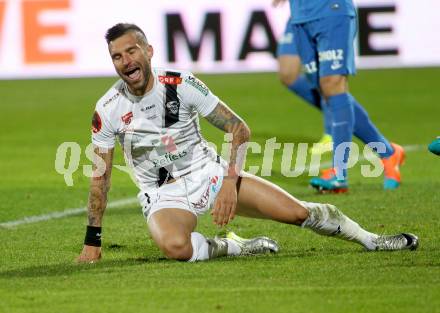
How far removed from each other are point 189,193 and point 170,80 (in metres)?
0.65

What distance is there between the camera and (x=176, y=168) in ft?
23.5

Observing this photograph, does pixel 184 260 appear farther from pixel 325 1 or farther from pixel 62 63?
pixel 62 63

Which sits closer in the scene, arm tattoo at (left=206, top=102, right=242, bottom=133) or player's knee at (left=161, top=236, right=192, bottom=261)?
player's knee at (left=161, top=236, right=192, bottom=261)

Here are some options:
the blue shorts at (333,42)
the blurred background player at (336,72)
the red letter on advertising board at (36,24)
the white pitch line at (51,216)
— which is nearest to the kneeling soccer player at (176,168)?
the white pitch line at (51,216)

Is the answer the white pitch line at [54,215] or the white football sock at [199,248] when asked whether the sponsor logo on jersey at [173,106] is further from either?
the white pitch line at [54,215]

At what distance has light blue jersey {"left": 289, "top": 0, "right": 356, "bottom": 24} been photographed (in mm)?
9852

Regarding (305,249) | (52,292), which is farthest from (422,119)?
(52,292)

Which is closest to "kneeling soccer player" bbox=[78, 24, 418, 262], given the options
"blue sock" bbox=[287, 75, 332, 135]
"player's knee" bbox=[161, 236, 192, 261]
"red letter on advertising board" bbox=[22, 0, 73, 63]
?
"player's knee" bbox=[161, 236, 192, 261]

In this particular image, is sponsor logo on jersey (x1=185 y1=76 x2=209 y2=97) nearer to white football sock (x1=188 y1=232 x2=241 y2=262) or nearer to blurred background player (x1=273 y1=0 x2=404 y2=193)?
white football sock (x1=188 y1=232 x2=241 y2=262)

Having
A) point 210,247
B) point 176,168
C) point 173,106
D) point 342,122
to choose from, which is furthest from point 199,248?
point 342,122

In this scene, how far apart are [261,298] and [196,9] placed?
13.7 metres

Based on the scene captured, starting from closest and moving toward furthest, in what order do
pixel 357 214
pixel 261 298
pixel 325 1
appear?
pixel 261 298, pixel 357 214, pixel 325 1

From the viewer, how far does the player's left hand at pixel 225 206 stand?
6.59 meters

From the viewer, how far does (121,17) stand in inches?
764
